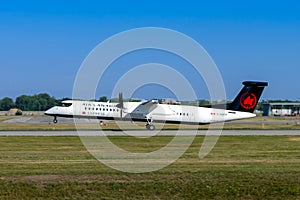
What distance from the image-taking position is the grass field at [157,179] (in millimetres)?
19516

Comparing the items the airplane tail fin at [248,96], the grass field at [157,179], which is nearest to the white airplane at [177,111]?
the airplane tail fin at [248,96]

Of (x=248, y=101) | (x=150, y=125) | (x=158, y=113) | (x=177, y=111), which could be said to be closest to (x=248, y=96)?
(x=248, y=101)

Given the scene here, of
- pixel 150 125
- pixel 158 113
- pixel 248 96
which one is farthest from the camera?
pixel 158 113

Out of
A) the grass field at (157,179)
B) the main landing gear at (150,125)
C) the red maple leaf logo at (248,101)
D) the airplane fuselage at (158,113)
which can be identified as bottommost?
the grass field at (157,179)

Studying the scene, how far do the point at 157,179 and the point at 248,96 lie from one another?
1676 inches

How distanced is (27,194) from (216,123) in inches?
1868

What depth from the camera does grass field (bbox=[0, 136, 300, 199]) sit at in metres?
19.5

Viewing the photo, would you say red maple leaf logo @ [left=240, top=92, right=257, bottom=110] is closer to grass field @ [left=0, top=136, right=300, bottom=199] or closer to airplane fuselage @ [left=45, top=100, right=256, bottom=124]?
airplane fuselage @ [left=45, top=100, right=256, bottom=124]

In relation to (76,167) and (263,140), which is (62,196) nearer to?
(76,167)

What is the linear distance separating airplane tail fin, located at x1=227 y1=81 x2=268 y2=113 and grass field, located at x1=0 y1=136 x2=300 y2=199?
3237 centimetres

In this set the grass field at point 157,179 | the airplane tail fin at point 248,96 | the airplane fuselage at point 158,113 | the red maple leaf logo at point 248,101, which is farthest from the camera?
the red maple leaf logo at point 248,101

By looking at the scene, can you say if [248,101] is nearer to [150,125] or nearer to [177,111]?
[177,111]

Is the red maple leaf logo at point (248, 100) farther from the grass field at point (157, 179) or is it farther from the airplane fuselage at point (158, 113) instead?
the grass field at point (157, 179)

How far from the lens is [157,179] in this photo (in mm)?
21047
